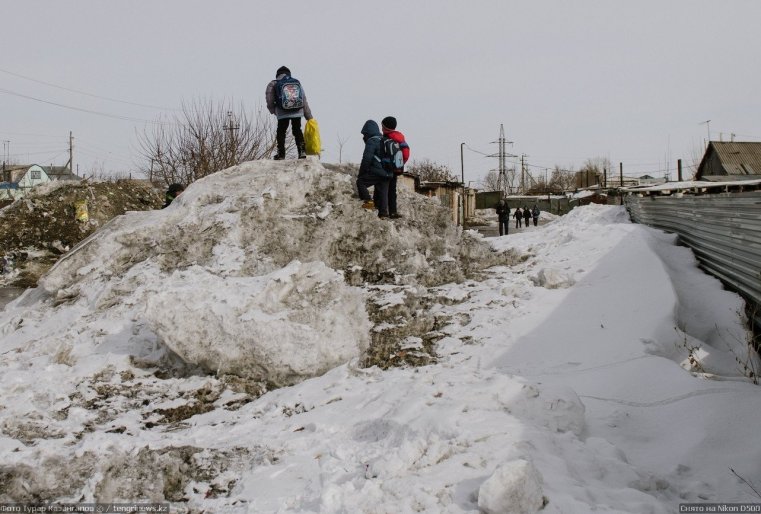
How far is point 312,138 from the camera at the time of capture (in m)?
9.48

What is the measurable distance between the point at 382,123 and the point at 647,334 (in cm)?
484

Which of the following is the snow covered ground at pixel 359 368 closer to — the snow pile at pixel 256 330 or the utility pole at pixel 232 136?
the snow pile at pixel 256 330

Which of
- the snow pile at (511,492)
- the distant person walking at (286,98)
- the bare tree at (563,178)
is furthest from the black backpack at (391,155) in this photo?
the bare tree at (563,178)

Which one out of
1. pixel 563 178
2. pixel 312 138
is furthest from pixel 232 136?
pixel 563 178

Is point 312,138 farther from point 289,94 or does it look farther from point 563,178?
point 563,178

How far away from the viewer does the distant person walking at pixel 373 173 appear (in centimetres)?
804

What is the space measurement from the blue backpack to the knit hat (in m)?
1.61

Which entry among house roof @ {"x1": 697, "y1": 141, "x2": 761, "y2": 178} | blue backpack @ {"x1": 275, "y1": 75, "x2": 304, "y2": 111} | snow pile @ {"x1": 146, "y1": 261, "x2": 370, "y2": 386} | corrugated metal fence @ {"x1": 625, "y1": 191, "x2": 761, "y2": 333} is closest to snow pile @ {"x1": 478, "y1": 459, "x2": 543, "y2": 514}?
snow pile @ {"x1": 146, "y1": 261, "x2": 370, "y2": 386}

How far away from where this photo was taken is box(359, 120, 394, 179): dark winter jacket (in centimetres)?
802

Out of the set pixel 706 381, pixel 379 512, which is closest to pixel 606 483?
pixel 379 512

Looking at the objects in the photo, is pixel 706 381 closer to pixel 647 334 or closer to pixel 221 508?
pixel 647 334

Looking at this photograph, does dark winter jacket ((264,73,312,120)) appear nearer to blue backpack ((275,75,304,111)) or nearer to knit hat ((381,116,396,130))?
blue backpack ((275,75,304,111))

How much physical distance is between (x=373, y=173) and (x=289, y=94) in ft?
6.71

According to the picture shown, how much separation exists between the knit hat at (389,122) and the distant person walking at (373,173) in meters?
0.13
